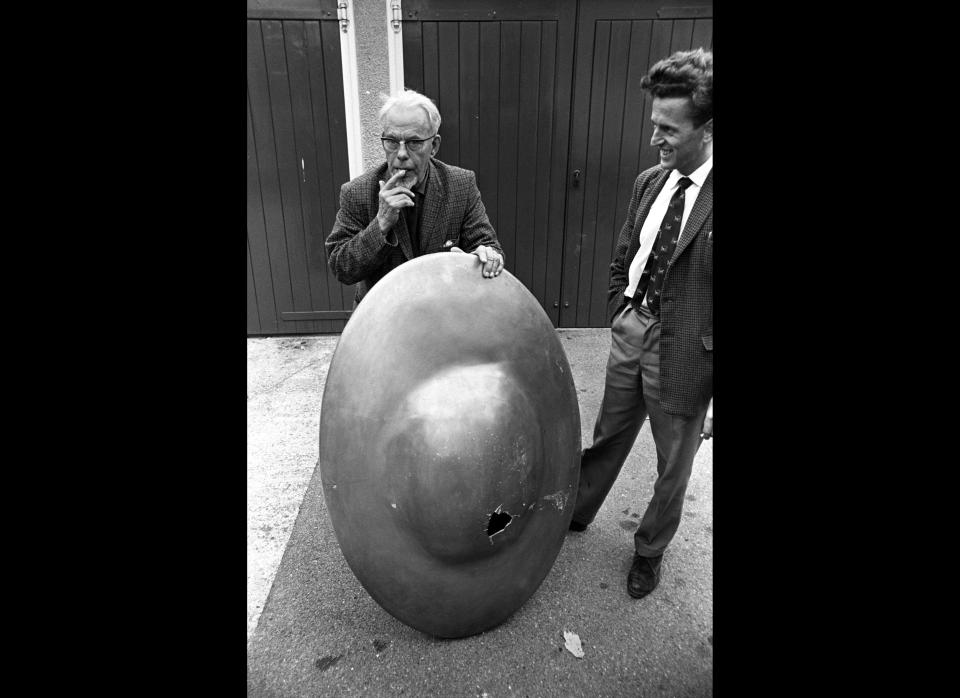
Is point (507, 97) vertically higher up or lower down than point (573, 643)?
higher up

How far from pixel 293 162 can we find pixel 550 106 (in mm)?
2224

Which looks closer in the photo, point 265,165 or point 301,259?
point 265,165

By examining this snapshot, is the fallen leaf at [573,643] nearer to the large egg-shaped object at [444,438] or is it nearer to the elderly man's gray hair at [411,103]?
the large egg-shaped object at [444,438]

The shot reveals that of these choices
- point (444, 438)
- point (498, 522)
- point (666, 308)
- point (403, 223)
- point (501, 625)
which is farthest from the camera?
point (403, 223)

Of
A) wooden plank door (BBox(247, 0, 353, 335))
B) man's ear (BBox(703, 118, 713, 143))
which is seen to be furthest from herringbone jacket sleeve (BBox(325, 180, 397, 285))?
wooden plank door (BBox(247, 0, 353, 335))

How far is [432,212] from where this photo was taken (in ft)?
7.80

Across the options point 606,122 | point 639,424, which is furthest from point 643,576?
point 606,122

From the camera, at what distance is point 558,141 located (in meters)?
4.59

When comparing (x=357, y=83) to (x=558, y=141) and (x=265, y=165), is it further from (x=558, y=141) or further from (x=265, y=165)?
(x=558, y=141)

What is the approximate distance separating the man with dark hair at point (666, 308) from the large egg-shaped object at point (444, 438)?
0.49 meters

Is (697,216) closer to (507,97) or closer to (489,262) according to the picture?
(489,262)

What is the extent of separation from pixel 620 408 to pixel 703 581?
2.89 feet

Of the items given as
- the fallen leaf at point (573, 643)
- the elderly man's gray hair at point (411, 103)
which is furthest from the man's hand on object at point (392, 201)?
the fallen leaf at point (573, 643)

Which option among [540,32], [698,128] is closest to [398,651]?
[698,128]
